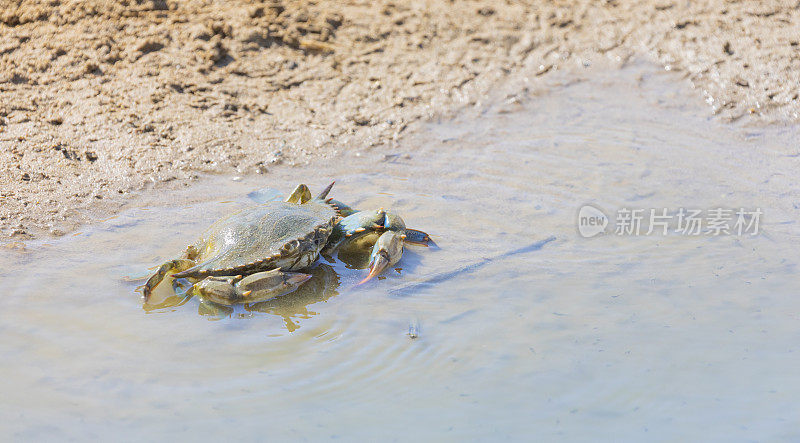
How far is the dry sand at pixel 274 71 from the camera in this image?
244 inches

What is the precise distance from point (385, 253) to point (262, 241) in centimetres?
86

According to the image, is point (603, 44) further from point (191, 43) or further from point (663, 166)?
point (191, 43)

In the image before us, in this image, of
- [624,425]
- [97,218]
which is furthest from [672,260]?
[97,218]

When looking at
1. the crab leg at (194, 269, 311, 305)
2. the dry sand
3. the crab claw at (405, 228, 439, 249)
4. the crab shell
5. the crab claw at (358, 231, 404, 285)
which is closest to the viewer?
Result: the crab leg at (194, 269, 311, 305)

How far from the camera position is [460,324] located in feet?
14.1

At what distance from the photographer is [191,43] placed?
24.7 feet

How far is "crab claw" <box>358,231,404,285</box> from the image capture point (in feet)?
15.4

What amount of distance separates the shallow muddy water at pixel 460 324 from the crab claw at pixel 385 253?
0.15 m

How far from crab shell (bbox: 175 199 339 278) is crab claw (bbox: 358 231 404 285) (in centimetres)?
37

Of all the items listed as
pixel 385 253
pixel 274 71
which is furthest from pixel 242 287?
pixel 274 71

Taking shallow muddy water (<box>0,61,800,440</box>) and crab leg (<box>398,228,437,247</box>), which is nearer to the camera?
shallow muddy water (<box>0,61,800,440</box>)
